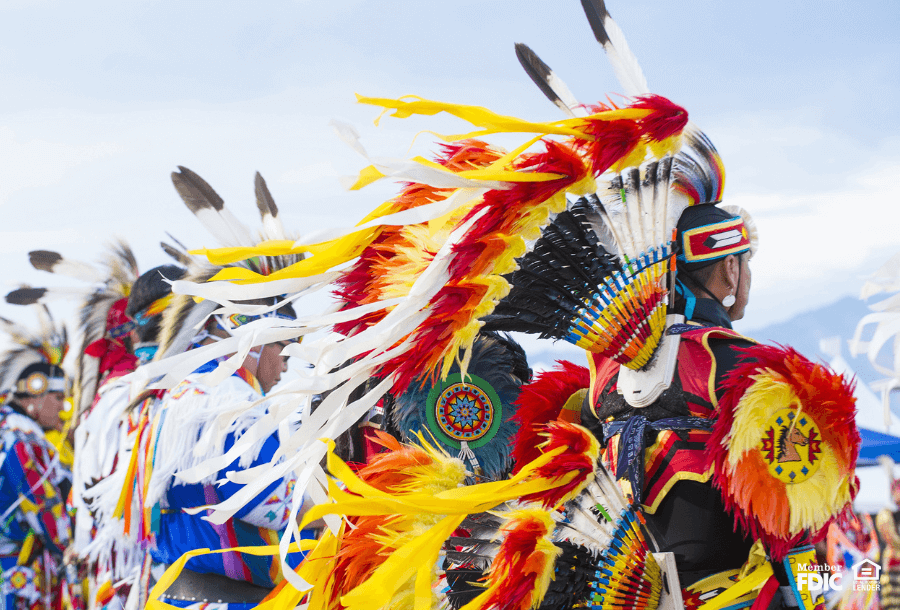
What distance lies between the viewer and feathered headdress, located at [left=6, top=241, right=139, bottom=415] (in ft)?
18.1

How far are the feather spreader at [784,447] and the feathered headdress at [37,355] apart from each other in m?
5.54

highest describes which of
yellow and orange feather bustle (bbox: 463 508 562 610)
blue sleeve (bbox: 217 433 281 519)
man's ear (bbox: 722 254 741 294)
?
man's ear (bbox: 722 254 741 294)

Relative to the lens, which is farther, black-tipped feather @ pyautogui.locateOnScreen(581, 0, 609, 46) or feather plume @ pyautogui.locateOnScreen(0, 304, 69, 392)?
feather plume @ pyautogui.locateOnScreen(0, 304, 69, 392)

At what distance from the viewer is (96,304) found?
5.69 metres

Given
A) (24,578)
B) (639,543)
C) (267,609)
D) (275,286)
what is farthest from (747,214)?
(24,578)

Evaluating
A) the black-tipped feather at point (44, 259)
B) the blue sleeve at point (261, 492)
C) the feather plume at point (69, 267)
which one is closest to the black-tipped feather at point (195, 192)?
the blue sleeve at point (261, 492)

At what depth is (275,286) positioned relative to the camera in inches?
78.5

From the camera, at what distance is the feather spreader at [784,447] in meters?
2.02

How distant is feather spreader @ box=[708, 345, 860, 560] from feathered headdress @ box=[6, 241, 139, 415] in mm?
4507

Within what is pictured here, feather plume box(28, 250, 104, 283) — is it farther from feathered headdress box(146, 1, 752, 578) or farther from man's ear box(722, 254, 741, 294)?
man's ear box(722, 254, 741, 294)

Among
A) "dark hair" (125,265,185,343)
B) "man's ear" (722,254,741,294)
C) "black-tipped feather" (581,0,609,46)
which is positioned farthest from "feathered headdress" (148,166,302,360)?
"man's ear" (722,254,741,294)

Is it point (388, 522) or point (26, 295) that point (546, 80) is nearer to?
point (388, 522)

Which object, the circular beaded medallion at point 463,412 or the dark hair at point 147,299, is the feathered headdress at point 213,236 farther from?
the circular beaded medallion at point 463,412

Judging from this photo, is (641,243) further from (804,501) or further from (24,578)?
(24,578)
